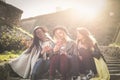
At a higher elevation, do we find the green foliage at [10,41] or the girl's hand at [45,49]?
the green foliage at [10,41]

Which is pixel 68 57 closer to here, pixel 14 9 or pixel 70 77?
pixel 70 77

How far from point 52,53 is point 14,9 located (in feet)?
13.9

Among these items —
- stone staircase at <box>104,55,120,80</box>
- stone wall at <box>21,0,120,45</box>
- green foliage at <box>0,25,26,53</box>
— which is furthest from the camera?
stone wall at <box>21,0,120,45</box>

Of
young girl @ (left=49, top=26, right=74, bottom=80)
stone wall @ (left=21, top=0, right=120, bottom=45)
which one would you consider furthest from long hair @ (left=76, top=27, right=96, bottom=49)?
stone wall @ (left=21, top=0, right=120, bottom=45)

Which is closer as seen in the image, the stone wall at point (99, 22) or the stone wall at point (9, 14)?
the stone wall at point (9, 14)

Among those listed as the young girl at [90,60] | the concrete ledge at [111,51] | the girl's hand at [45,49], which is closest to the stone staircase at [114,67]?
the concrete ledge at [111,51]

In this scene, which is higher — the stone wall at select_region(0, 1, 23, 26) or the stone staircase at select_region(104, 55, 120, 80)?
the stone wall at select_region(0, 1, 23, 26)

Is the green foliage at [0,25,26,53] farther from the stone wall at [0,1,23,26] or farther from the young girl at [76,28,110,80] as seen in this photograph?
the young girl at [76,28,110,80]

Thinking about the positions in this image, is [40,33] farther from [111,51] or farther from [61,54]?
[111,51]

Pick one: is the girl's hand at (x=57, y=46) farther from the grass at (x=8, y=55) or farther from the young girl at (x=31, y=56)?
the grass at (x=8, y=55)

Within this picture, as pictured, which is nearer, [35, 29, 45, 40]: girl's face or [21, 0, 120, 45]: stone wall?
[35, 29, 45, 40]: girl's face

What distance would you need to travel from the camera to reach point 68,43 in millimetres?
7066

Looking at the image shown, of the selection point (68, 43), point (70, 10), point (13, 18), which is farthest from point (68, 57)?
point (70, 10)

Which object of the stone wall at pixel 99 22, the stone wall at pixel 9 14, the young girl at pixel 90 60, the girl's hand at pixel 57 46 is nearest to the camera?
Answer: the young girl at pixel 90 60
